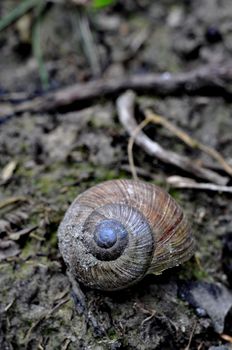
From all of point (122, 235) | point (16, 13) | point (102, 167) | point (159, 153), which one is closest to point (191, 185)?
point (159, 153)

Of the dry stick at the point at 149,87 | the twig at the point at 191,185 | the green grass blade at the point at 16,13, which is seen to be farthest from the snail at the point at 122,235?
the green grass blade at the point at 16,13

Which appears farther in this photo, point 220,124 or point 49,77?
point 49,77

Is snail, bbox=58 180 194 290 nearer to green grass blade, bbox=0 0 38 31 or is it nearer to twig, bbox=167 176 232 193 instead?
twig, bbox=167 176 232 193

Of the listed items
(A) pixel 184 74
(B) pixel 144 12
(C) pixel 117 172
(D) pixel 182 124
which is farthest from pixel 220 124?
(B) pixel 144 12

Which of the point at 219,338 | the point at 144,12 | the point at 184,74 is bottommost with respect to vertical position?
the point at 219,338

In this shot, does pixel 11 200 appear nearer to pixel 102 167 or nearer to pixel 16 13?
pixel 102 167

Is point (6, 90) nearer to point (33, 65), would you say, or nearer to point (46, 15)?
point (33, 65)
